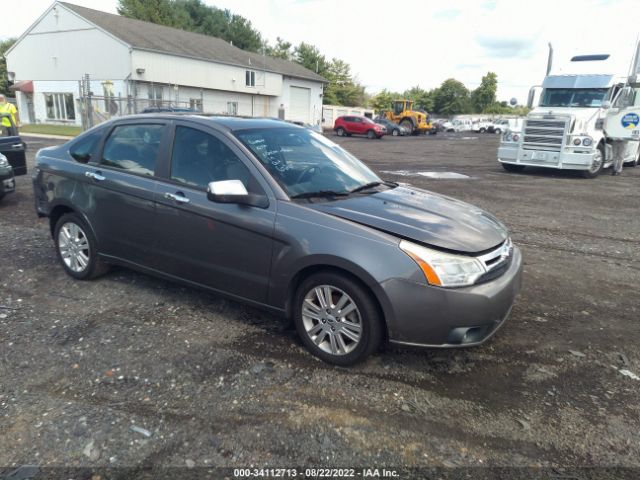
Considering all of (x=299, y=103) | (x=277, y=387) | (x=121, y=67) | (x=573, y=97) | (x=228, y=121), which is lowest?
(x=277, y=387)

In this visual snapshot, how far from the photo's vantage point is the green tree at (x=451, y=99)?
9019cm

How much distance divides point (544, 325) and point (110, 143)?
433cm

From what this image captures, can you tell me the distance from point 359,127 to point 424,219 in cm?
3395

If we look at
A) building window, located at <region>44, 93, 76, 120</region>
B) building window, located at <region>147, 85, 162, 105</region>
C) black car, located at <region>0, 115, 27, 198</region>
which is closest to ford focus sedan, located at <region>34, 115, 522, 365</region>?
black car, located at <region>0, 115, 27, 198</region>

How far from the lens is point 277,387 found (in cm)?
314

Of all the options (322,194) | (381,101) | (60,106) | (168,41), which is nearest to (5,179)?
(322,194)

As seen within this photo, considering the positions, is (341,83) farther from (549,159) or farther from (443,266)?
(443,266)

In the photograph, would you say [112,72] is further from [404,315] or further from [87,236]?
[404,315]

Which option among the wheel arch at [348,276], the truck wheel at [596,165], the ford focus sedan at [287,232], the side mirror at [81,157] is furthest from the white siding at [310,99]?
the wheel arch at [348,276]

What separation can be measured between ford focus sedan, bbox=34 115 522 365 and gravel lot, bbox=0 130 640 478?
334mm

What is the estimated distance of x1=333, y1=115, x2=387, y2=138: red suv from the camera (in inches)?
1396

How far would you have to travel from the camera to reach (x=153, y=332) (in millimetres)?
3826

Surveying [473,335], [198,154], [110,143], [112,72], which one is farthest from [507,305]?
[112,72]

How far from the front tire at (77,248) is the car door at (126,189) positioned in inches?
6.4
